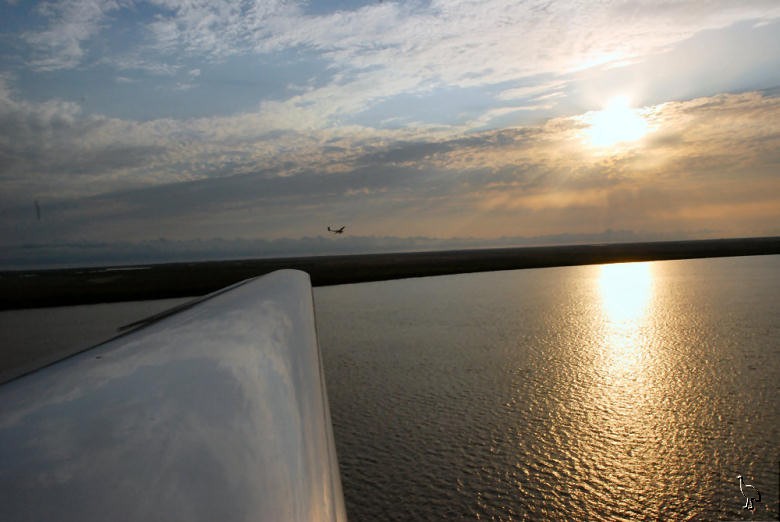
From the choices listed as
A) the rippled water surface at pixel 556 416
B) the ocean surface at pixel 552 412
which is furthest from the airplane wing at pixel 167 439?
the rippled water surface at pixel 556 416

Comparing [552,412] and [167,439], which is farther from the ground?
[167,439]

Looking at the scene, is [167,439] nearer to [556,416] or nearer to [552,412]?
[556,416]
